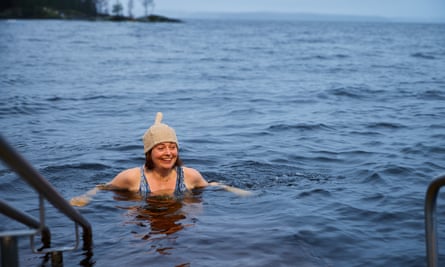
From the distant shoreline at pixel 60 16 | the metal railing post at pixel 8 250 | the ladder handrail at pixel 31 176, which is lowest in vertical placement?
the distant shoreline at pixel 60 16

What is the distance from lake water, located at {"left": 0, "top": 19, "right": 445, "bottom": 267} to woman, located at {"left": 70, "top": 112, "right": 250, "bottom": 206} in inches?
5.6

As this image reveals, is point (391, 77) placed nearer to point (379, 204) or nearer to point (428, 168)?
point (428, 168)

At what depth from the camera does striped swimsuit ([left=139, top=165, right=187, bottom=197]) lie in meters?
6.56

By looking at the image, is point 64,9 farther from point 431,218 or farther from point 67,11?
point 431,218

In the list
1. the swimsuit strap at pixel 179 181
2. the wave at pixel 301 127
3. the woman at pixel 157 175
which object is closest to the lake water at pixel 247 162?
the wave at pixel 301 127

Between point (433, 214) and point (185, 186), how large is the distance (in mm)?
4472

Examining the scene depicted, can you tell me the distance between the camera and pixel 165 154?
6.21m

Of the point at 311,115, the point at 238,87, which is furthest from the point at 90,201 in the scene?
the point at 238,87

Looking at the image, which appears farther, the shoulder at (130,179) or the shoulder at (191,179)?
the shoulder at (191,179)

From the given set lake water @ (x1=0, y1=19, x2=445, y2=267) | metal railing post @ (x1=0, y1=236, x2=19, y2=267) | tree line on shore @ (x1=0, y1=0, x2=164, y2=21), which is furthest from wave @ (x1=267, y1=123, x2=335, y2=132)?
tree line on shore @ (x1=0, y1=0, x2=164, y2=21)

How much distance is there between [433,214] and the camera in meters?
2.42

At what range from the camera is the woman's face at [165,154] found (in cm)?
618

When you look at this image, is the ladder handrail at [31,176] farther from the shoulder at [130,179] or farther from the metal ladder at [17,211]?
the shoulder at [130,179]

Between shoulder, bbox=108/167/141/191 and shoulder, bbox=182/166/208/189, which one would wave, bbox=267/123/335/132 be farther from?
shoulder, bbox=108/167/141/191
